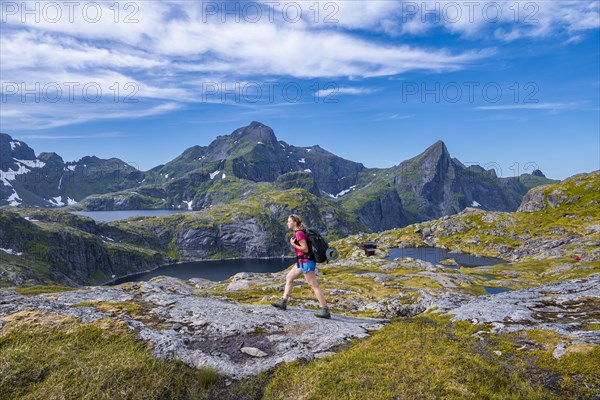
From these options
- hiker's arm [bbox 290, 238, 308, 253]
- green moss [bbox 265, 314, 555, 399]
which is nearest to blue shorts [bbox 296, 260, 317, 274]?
hiker's arm [bbox 290, 238, 308, 253]

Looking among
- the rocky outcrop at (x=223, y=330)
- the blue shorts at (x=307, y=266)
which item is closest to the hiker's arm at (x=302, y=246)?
the blue shorts at (x=307, y=266)

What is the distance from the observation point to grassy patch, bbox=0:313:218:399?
8.28 metres

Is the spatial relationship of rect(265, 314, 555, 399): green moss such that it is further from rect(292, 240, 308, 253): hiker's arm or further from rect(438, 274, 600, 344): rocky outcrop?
rect(292, 240, 308, 253): hiker's arm

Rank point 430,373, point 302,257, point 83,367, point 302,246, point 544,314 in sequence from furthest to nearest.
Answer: point 544,314 < point 302,257 < point 302,246 < point 430,373 < point 83,367

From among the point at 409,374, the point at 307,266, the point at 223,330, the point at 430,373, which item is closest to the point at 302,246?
the point at 307,266

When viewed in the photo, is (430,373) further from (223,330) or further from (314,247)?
(223,330)

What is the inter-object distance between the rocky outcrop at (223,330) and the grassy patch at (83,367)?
818 millimetres

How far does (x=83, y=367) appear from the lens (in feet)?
29.3

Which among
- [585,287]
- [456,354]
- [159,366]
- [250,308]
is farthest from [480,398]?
[585,287]

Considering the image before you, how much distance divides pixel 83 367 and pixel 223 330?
5.92 metres

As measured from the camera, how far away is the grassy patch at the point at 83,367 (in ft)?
27.2

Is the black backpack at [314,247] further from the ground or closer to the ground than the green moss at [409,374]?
further from the ground

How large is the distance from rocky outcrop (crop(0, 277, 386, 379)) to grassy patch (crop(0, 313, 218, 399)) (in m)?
0.82

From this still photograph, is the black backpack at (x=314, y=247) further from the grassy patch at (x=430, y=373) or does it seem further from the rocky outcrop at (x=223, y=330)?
the grassy patch at (x=430, y=373)
